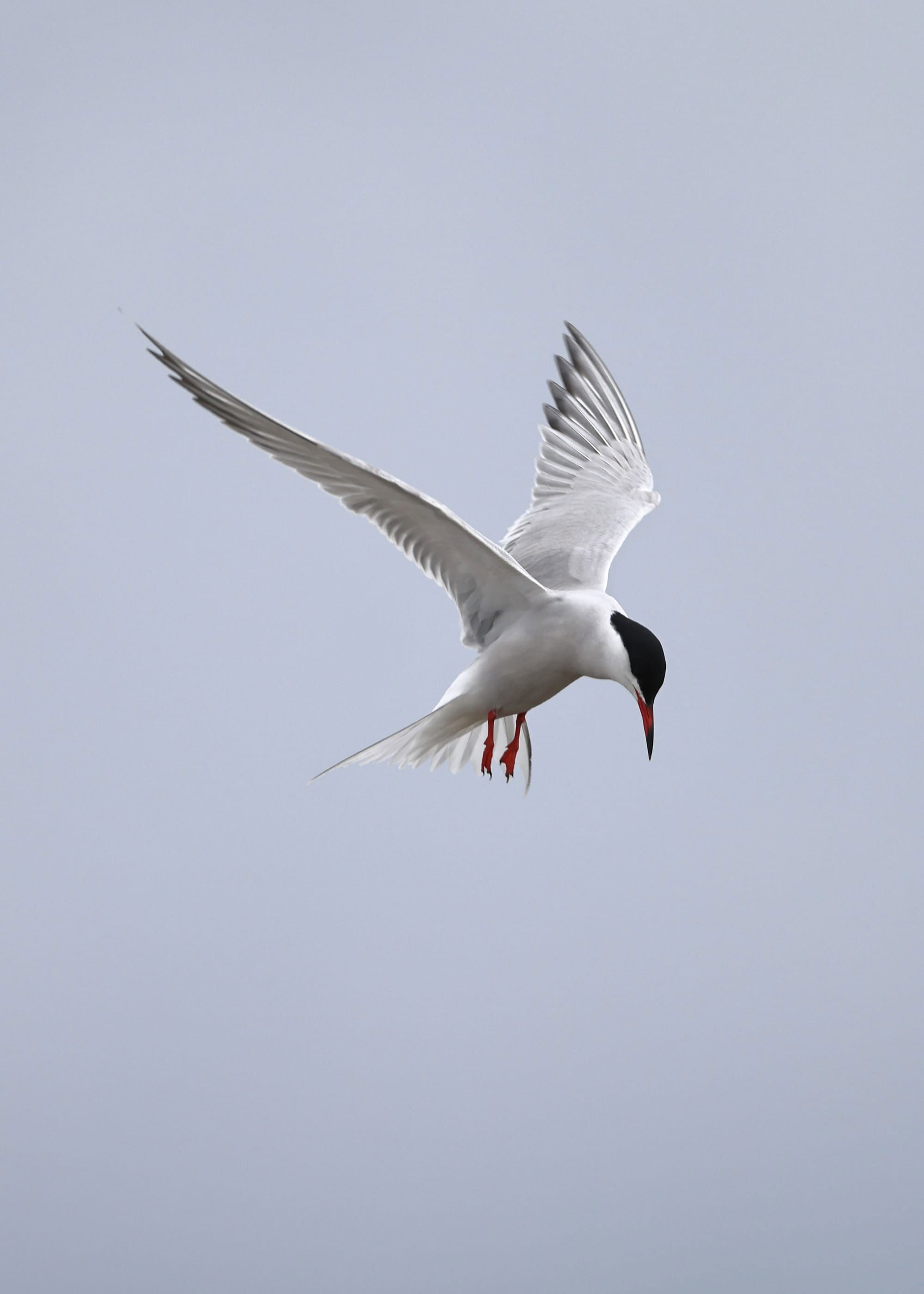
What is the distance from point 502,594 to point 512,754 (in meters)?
0.80

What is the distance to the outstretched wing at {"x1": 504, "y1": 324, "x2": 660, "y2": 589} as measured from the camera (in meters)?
7.43

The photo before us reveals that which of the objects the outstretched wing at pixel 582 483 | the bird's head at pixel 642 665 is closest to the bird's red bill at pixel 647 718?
the bird's head at pixel 642 665

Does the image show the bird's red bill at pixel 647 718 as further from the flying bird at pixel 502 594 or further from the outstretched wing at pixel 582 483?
the outstretched wing at pixel 582 483

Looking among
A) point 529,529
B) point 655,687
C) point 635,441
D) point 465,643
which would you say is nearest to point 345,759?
point 465,643

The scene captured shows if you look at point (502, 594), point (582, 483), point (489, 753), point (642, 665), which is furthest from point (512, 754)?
point (582, 483)

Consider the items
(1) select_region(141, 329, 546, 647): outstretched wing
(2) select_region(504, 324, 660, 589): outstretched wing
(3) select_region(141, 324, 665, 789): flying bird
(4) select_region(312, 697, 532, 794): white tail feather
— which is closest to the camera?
(1) select_region(141, 329, 546, 647): outstretched wing

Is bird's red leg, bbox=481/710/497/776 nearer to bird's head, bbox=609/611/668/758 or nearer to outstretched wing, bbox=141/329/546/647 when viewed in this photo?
outstretched wing, bbox=141/329/546/647

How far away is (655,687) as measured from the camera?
6148 millimetres

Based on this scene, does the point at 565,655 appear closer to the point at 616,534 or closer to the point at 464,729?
the point at 464,729

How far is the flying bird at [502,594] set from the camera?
5.82 metres

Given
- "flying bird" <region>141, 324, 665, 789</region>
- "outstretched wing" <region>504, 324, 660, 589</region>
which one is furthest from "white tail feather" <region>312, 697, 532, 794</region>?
"outstretched wing" <region>504, 324, 660, 589</region>

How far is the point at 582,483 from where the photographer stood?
27.1 feet

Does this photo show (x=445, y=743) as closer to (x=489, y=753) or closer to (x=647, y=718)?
(x=489, y=753)

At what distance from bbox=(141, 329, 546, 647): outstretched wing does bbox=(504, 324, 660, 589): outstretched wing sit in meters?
0.59
